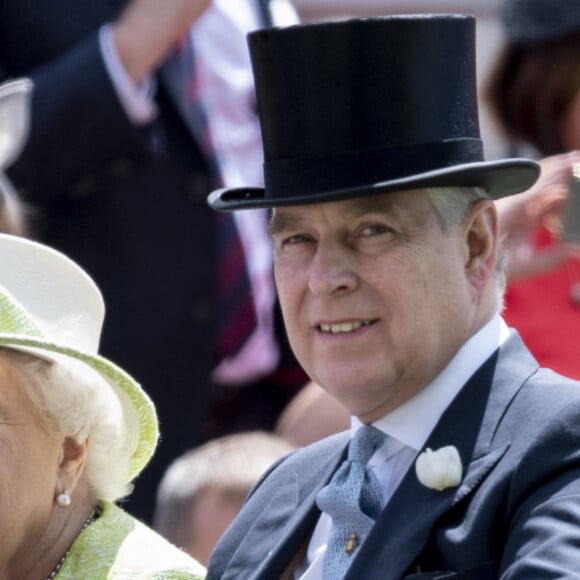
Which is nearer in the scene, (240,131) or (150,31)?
(150,31)

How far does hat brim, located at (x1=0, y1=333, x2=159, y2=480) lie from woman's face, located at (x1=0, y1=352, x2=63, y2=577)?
0.11 m

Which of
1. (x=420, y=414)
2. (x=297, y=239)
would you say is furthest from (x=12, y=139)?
(x=420, y=414)

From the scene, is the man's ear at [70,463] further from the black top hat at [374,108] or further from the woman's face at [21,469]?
the black top hat at [374,108]

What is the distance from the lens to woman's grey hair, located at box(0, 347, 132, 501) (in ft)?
12.6

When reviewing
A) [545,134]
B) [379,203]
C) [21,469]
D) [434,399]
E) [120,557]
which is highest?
[379,203]

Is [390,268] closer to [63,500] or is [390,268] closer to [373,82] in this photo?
[373,82]

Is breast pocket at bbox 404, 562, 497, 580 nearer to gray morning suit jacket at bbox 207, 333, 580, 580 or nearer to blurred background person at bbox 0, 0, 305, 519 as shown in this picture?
gray morning suit jacket at bbox 207, 333, 580, 580

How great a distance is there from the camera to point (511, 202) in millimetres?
4684

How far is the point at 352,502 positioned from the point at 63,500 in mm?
779

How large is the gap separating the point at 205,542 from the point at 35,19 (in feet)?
5.37

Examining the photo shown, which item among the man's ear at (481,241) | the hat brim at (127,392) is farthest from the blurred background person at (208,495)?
the man's ear at (481,241)

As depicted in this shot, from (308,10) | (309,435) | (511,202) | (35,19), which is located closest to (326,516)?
(511,202)

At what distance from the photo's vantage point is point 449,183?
3.43m

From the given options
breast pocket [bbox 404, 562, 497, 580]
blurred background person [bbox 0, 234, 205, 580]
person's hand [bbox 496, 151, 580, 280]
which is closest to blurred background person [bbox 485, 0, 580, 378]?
person's hand [bbox 496, 151, 580, 280]
